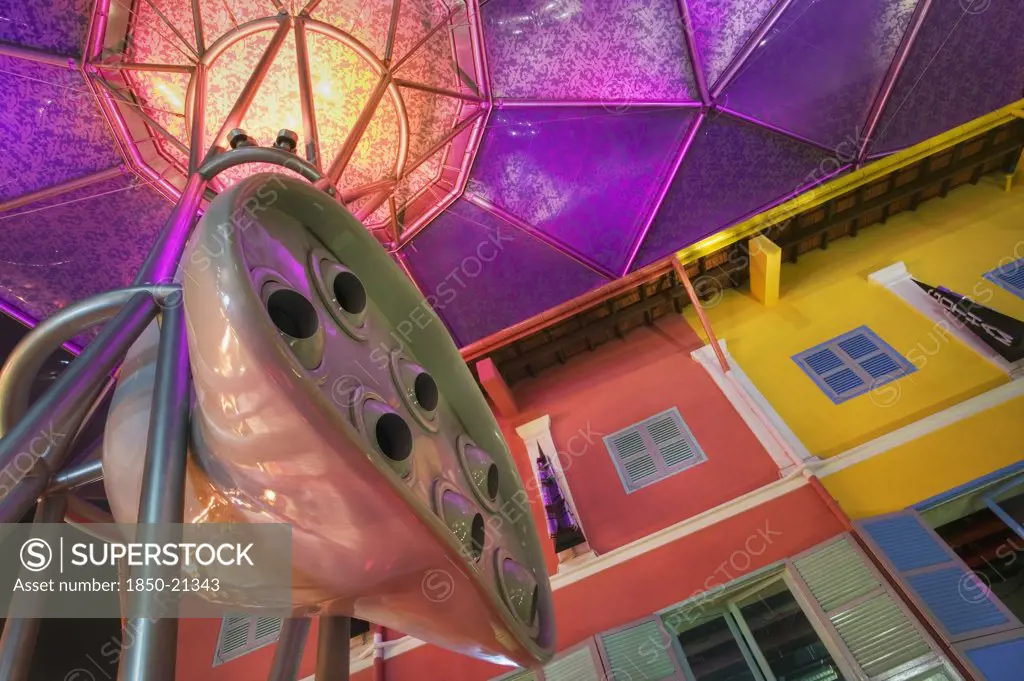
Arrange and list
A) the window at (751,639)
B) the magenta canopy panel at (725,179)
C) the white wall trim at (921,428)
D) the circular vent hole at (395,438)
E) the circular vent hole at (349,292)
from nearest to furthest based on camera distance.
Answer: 1. the circular vent hole at (395,438)
2. the circular vent hole at (349,292)
3. the window at (751,639)
4. the white wall trim at (921,428)
5. the magenta canopy panel at (725,179)

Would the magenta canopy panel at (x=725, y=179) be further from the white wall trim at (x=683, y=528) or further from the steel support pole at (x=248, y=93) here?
the steel support pole at (x=248, y=93)

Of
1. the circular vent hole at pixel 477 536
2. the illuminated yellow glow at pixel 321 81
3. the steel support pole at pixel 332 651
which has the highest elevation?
the illuminated yellow glow at pixel 321 81

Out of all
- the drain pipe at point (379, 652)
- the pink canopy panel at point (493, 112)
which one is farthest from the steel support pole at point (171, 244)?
the drain pipe at point (379, 652)

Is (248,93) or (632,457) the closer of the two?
(248,93)

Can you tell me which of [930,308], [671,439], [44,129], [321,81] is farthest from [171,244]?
[930,308]

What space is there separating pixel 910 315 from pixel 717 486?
11.9ft

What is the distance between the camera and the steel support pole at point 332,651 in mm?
1738

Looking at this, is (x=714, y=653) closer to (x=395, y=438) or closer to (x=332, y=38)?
(x=395, y=438)

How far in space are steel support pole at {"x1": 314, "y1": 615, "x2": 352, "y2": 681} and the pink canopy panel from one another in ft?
18.4

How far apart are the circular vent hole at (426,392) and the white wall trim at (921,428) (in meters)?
6.22

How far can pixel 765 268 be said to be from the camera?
9742 millimetres

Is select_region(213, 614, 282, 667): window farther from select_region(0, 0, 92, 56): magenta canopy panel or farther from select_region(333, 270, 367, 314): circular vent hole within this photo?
select_region(333, 270, 367, 314): circular vent hole

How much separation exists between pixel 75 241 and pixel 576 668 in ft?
23.4

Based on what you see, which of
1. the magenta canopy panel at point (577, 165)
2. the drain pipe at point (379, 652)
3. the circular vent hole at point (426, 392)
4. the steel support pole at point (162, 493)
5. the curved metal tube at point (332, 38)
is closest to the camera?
the steel support pole at point (162, 493)
